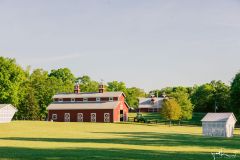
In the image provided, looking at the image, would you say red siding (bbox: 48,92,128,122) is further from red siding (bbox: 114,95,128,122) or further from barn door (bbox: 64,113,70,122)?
barn door (bbox: 64,113,70,122)

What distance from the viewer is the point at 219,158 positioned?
23781 millimetres

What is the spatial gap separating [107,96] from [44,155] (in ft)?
230

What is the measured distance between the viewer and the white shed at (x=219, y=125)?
5494 centimetres

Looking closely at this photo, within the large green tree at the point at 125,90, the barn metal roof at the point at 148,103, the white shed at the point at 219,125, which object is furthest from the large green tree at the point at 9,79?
the large green tree at the point at 125,90

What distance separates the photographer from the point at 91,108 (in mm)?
92500

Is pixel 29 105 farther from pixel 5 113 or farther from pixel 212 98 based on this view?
pixel 212 98

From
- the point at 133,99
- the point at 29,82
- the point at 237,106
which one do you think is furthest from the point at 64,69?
the point at 237,106

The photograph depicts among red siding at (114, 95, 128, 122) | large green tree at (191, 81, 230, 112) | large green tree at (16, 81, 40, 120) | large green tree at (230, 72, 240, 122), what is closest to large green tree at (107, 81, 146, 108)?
large green tree at (191, 81, 230, 112)

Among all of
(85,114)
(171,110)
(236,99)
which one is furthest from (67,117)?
(236,99)

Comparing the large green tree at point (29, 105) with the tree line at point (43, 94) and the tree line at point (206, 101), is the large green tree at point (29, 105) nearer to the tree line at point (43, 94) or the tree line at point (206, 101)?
the tree line at point (43, 94)

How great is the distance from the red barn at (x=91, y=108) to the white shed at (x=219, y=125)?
35.6m

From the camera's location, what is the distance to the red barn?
299 ft

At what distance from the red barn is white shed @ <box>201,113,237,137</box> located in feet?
117

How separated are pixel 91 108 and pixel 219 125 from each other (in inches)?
1656
